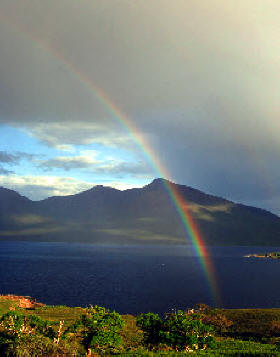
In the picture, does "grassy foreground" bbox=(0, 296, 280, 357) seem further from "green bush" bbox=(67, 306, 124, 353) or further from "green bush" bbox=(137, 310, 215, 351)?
"green bush" bbox=(67, 306, 124, 353)

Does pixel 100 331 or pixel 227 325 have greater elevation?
pixel 100 331

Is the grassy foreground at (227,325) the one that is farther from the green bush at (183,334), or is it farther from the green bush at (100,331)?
the green bush at (100,331)

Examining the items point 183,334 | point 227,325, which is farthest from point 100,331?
point 227,325

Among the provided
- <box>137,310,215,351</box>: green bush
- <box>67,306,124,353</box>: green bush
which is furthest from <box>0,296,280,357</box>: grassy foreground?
<box>67,306,124,353</box>: green bush

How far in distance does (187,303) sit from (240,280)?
6426 cm

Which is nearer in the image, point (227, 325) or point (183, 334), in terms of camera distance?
point (183, 334)

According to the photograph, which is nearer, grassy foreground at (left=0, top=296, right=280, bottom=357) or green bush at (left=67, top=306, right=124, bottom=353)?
green bush at (left=67, top=306, right=124, bottom=353)

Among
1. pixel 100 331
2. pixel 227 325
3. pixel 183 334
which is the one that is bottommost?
pixel 227 325

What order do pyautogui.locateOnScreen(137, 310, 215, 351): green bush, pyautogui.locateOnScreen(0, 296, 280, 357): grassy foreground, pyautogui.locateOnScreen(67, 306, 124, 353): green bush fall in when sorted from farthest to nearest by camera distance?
pyautogui.locateOnScreen(0, 296, 280, 357): grassy foreground < pyautogui.locateOnScreen(137, 310, 215, 351): green bush < pyautogui.locateOnScreen(67, 306, 124, 353): green bush

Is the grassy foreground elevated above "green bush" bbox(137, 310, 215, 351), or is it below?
below

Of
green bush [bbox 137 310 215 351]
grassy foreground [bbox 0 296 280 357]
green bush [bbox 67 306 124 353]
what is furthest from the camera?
grassy foreground [bbox 0 296 280 357]

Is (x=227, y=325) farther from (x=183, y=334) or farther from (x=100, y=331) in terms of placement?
(x=100, y=331)

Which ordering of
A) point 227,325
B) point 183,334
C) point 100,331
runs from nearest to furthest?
point 100,331 → point 183,334 → point 227,325

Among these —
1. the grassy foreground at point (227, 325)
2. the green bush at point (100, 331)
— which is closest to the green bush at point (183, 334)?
the green bush at point (100, 331)
